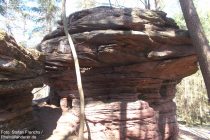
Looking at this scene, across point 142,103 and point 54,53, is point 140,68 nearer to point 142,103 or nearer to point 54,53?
point 142,103

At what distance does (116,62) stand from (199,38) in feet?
9.04

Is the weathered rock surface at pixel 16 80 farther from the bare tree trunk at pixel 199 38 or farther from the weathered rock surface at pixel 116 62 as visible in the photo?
the bare tree trunk at pixel 199 38

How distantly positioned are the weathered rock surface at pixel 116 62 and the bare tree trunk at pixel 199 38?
1.01 metres

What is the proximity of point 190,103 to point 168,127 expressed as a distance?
1428cm

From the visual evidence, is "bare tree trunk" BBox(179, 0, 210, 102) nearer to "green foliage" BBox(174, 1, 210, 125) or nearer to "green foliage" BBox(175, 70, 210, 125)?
"green foliage" BBox(174, 1, 210, 125)

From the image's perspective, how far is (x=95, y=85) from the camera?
32.7ft

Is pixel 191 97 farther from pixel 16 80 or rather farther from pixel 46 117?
pixel 16 80

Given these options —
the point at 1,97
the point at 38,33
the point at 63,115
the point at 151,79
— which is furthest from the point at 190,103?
the point at 1,97

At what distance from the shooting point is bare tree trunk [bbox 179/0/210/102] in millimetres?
7875

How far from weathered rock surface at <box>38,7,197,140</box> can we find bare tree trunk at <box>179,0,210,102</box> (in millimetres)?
1009

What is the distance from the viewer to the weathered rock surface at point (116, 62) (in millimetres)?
8969

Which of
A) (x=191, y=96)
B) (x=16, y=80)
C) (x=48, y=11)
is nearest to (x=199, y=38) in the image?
(x=16, y=80)

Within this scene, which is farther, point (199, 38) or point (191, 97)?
point (191, 97)

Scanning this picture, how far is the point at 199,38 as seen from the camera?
26.9 feet
